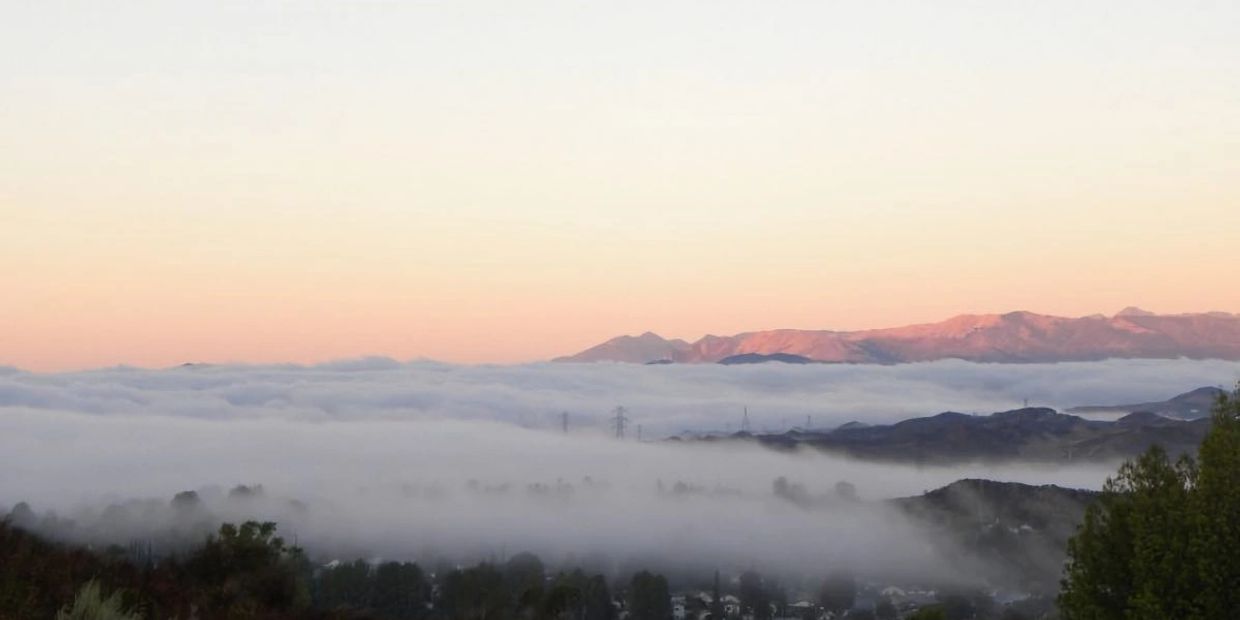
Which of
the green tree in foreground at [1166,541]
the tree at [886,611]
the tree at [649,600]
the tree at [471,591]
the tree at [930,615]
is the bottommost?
the tree at [886,611]

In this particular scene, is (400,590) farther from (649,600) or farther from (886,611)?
(886,611)

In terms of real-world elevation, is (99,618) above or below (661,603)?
above

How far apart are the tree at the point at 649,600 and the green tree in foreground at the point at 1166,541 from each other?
127 metres

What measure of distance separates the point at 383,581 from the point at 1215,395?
5288 inches

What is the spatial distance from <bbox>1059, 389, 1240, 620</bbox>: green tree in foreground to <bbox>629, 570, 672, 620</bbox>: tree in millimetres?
126581

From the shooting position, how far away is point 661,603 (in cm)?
16525

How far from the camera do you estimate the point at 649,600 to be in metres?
165

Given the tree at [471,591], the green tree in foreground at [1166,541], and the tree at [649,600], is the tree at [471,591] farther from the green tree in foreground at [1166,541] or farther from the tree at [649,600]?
the green tree in foreground at [1166,541]

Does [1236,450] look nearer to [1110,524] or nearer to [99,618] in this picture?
[1110,524]

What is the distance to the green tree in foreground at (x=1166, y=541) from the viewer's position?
34719 mm

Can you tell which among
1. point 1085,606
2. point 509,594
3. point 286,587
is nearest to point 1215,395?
point 1085,606

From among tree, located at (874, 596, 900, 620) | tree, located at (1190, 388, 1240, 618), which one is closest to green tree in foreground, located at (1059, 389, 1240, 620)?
tree, located at (1190, 388, 1240, 618)

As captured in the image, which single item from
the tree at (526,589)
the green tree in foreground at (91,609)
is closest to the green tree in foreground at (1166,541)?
the green tree in foreground at (91,609)

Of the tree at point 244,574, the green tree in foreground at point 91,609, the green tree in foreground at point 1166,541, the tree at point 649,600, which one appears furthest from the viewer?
the tree at point 649,600
